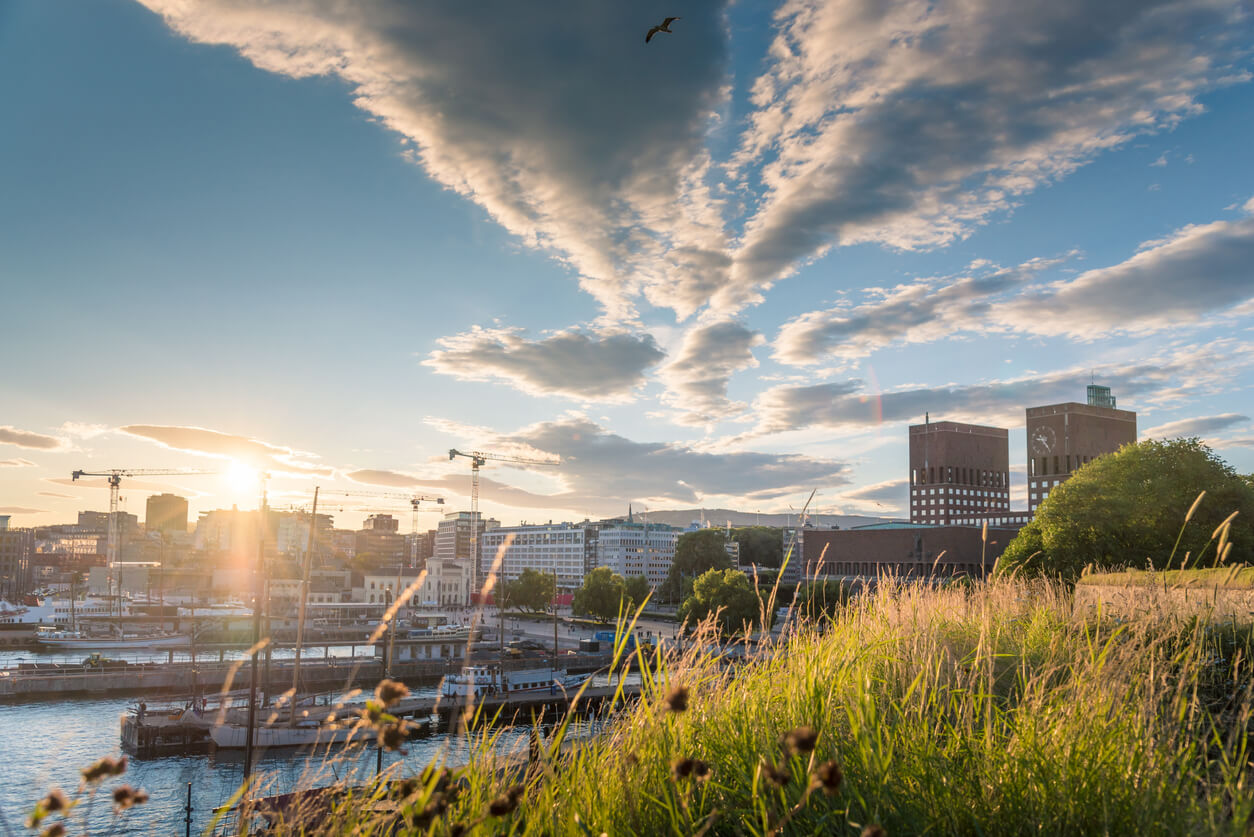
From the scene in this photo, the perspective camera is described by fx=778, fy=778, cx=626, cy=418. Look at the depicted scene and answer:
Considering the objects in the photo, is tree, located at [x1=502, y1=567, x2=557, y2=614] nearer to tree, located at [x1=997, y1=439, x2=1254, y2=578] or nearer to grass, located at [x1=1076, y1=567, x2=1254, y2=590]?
tree, located at [x1=997, y1=439, x2=1254, y2=578]

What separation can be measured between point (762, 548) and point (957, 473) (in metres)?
40.3

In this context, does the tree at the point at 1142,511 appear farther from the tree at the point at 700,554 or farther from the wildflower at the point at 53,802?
the tree at the point at 700,554

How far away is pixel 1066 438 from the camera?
11500cm

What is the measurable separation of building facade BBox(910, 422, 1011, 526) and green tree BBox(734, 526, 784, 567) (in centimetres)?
2868

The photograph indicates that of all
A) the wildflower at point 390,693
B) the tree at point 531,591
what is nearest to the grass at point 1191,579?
the wildflower at point 390,693

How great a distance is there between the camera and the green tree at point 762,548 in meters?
155

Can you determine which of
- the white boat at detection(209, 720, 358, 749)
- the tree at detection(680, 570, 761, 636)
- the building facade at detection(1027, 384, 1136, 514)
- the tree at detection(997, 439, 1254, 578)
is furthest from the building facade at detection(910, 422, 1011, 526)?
the white boat at detection(209, 720, 358, 749)

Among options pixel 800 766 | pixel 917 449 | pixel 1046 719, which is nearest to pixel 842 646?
pixel 1046 719

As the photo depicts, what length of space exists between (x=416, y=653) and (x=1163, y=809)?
84862mm

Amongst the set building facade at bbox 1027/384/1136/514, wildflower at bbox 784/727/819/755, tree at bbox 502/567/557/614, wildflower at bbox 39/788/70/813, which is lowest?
tree at bbox 502/567/557/614

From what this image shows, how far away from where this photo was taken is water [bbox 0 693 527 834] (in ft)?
96.9

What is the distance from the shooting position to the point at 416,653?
8131cm

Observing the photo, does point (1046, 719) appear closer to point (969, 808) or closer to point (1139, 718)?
point (1139, 718)

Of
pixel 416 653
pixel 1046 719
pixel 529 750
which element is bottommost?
pixel 416 653
